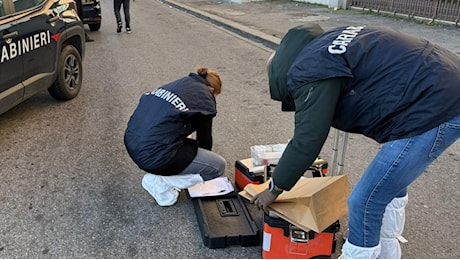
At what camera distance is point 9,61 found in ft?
14.0

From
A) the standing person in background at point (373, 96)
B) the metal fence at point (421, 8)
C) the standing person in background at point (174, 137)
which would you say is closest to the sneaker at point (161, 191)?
the standing person in background at point (174, 137)

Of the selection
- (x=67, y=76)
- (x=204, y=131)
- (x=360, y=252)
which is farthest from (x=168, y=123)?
(x=67, y=76)

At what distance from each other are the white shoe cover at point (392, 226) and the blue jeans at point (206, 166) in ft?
4.50

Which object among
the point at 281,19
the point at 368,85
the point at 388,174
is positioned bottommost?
the point at 281,19

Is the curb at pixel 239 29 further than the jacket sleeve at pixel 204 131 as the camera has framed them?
Yes

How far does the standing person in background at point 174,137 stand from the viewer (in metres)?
3.19

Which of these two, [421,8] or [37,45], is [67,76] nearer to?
[37,45]

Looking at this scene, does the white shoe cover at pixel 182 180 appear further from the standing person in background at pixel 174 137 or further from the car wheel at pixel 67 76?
the car wheel at pixel 67 76

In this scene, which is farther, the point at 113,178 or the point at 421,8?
the point at 421,8

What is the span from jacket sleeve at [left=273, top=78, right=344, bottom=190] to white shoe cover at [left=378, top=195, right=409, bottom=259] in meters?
0.68

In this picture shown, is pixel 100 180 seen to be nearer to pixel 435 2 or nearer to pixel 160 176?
pixel 160 176

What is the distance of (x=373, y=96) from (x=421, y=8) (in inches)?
456

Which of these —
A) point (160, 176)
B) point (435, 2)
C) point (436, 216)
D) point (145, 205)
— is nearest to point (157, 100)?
point (160, 176)

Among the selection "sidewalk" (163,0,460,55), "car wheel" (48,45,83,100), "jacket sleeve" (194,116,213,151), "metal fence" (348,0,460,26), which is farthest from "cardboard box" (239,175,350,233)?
"metal fence" (348,0,460,26)
